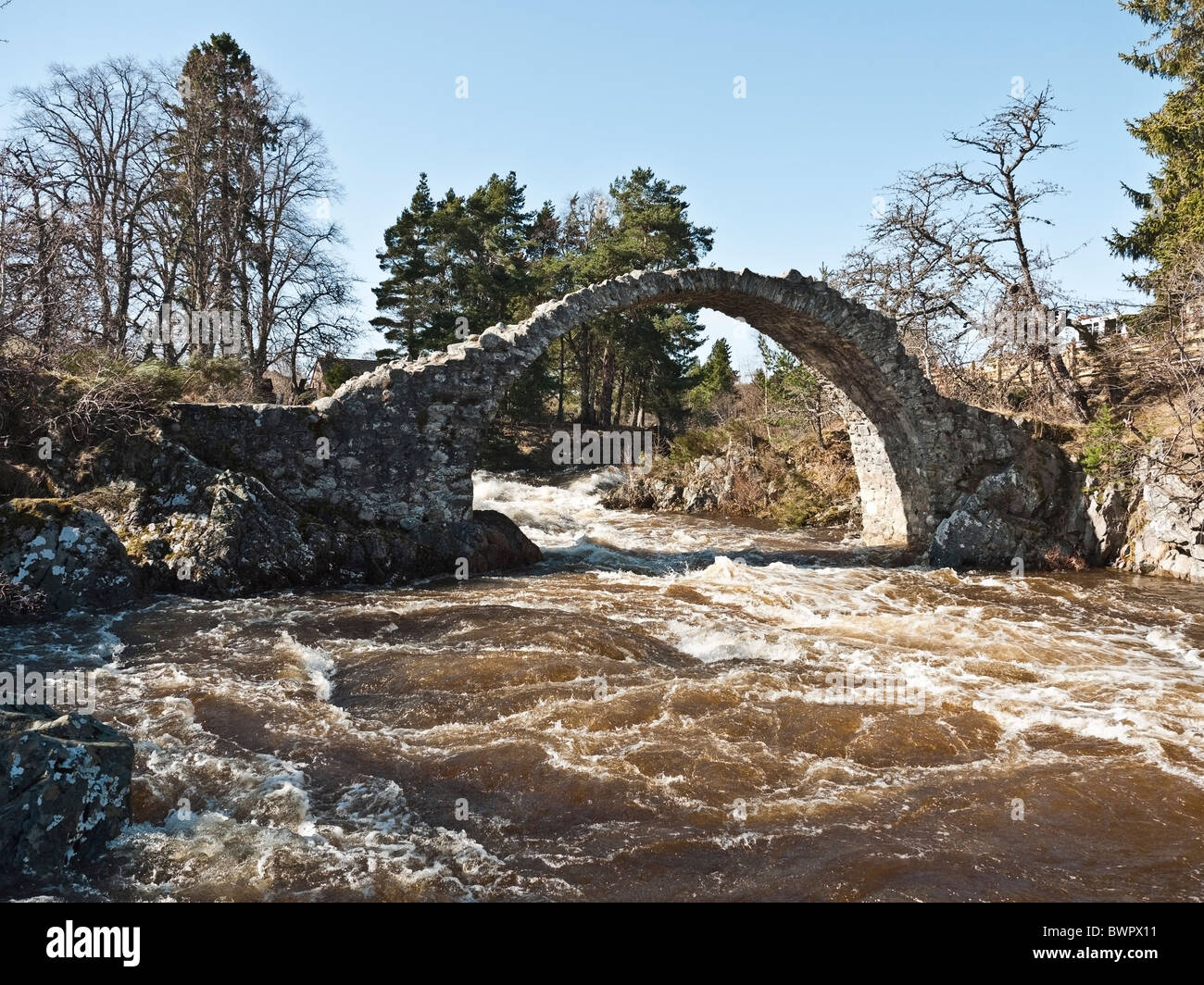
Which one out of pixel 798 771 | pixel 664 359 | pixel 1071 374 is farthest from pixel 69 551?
pixel 664 359

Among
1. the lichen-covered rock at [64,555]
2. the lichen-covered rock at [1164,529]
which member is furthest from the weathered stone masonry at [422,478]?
the lichen-covered rock at [1164,529]

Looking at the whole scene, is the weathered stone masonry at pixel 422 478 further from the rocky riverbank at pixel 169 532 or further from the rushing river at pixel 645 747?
the rushing river at pixel 645 747

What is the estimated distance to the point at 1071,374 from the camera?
1639 cm

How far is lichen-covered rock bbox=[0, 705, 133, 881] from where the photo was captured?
3566 millimetres

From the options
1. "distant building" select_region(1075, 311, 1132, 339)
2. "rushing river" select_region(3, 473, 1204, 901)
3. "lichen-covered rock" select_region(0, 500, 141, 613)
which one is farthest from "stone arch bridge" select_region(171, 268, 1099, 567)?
"distant building" select_region(1075, 311, 1132, 339)

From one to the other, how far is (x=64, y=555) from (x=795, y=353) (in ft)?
38.8

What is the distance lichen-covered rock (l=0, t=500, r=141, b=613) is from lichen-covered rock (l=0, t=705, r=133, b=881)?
499 centimetres

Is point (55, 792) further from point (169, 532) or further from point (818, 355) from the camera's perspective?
point (818, 355)

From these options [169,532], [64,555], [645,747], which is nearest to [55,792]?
[645,747]

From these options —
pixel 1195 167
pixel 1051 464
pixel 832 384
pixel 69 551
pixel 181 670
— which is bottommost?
pixel 181 670

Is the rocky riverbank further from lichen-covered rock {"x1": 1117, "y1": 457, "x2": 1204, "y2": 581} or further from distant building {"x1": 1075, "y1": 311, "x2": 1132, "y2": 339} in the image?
distant building {"x1": 1075, "y1": 311, "x2": 1132, "y2": 339}

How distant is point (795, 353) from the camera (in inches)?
580
